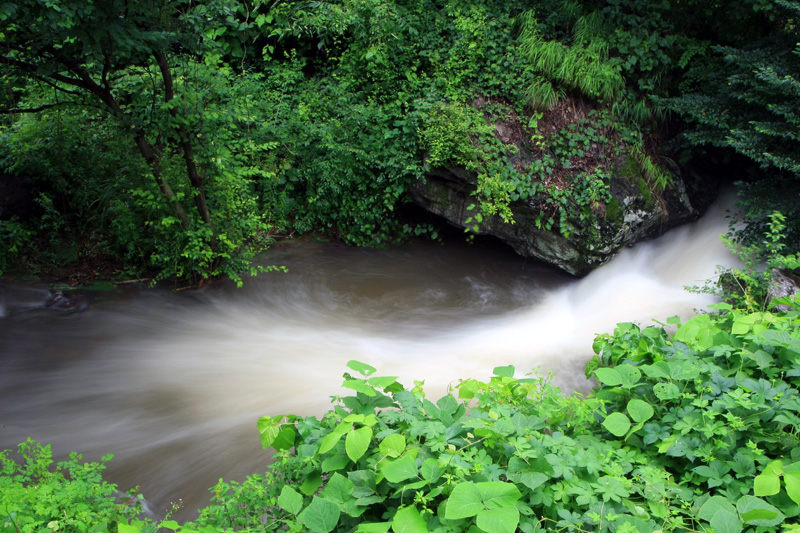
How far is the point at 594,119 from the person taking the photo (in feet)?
25.0

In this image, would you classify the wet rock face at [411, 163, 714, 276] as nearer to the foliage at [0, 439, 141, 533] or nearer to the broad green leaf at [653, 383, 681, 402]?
Result: the broad green leaf at [653, 383, 681, 402]

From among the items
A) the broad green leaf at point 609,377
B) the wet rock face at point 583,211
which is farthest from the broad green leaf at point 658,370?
the wet rock face at point 583,211

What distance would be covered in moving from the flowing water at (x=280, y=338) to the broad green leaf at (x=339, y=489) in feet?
7.54

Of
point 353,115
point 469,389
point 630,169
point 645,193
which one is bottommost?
point 469,389

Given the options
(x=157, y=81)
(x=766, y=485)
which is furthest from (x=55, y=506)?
(x=157, y=81)

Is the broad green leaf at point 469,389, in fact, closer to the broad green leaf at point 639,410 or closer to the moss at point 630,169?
the broad green leaf at point 639,410

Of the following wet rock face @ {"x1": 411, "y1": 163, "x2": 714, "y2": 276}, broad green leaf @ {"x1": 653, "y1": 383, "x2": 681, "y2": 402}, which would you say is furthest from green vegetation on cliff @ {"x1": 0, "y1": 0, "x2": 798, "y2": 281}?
broad green leaf @ {"x1": 653, "y1": 383, "x2": 681, "y2": 402}

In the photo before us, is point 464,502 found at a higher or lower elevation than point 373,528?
higher

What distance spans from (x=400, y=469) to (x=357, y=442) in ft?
0.76

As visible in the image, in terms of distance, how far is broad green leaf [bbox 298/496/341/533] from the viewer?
2.12m

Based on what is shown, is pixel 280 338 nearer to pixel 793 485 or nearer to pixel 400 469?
pixel 400 469

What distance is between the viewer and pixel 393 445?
2.31 metres

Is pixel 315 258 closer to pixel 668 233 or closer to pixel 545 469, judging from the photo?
pixel 668 233

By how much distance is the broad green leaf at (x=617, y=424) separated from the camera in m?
2.60
